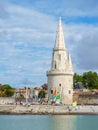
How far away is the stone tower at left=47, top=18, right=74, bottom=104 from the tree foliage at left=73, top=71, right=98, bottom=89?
1091 inches

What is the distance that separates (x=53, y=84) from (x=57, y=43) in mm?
6275

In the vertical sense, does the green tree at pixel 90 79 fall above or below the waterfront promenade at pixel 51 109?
above

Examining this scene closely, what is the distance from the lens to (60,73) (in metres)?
70.8

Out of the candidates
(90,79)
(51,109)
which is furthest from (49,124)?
(90,79)

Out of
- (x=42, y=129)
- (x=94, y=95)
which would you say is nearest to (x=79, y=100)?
(x=94, y=95)

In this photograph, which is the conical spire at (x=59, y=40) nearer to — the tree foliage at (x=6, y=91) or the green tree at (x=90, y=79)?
the green tree at (x=90, y=79)

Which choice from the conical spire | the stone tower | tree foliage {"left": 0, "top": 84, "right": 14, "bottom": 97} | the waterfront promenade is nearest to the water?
the waterfront promenade

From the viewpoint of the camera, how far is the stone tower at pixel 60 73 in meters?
71.1

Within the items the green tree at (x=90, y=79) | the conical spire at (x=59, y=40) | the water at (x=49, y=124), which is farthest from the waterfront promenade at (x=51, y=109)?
the green tree at (x=90, y=79)

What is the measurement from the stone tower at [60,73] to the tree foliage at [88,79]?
2771cm

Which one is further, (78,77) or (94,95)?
(78,77)

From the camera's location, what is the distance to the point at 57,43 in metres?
71.9

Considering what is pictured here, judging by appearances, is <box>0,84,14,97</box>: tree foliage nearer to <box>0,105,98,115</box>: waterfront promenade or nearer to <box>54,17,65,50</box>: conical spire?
<box>54,17,65,50</box>: conical spire

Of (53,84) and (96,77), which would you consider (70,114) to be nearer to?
(53,84)
